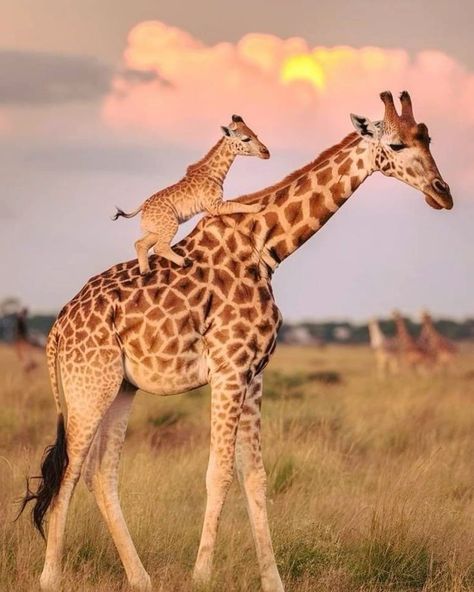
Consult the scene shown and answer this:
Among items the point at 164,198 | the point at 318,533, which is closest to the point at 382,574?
the point at 318,533

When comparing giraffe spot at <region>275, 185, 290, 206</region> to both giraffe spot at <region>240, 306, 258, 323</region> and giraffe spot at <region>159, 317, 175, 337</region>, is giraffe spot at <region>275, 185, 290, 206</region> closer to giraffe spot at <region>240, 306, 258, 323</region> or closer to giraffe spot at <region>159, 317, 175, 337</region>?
giraffe spot at <region>240, 306, 258, 323</region>

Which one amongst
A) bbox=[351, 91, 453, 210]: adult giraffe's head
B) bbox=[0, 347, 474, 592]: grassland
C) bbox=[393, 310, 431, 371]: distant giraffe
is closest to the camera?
bbox=[351, 91, 453, 210]: adult giraffe's head

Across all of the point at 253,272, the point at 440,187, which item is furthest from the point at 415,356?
the point at 440,187

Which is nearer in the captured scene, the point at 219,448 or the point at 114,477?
the point at 219,448

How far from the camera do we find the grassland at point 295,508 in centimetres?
814

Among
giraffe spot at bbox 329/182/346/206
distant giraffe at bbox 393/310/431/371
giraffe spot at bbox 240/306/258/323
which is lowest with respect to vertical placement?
distant giraffe at bbox 393/310/431/371

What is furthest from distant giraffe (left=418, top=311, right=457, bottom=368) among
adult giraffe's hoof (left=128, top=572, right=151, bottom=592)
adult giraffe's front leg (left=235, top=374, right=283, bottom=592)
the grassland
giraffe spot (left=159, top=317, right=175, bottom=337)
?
giraffe spot (left=159, top=317, right=175, bottom=337)

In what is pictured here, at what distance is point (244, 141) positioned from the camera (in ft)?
26.0

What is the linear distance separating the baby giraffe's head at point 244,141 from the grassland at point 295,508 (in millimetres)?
2753

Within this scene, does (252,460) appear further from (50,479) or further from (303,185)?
(303,185)

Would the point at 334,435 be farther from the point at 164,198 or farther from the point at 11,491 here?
the point at 164,198

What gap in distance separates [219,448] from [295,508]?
2.85 metres

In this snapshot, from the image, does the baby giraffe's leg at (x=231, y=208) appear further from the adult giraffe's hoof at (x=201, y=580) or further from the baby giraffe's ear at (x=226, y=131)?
the adult giraffe's hoof at (x=201, y=580)

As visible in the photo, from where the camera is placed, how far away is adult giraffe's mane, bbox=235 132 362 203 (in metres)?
7.83
